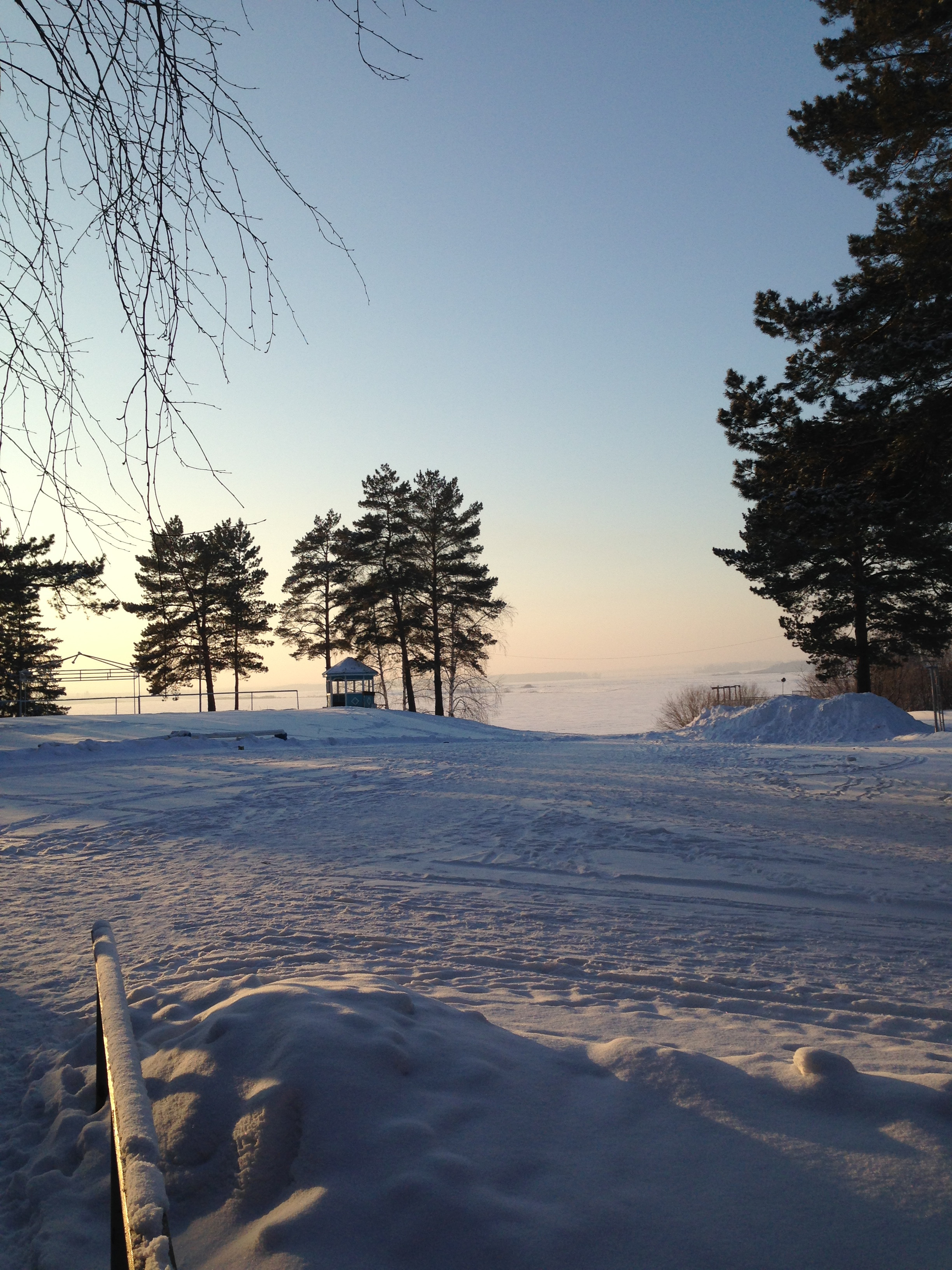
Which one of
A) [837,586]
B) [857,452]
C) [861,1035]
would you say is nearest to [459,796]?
[857,452]

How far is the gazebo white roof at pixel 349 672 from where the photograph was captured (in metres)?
34.7

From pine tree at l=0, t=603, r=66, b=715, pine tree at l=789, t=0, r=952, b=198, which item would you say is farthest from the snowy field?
pine tree at l=0, t=603, r=66, b=715

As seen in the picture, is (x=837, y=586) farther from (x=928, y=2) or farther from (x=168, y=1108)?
(x=168, y=1108)

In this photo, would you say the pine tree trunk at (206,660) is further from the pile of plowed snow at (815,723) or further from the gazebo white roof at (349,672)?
the pile of plowed snow at (815,723)

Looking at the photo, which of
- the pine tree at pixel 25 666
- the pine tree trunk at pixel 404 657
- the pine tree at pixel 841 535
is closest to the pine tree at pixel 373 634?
the pine tree trunk at pixel 404 657

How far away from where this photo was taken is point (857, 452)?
8.88 m

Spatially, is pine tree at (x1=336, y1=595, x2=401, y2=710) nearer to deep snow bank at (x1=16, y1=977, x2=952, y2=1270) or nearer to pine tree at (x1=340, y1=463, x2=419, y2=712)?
pine tree at (x1=340, y1=463, x2=419, y2=712)

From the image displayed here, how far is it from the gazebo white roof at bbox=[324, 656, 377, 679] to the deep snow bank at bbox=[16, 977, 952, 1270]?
32.5 meters

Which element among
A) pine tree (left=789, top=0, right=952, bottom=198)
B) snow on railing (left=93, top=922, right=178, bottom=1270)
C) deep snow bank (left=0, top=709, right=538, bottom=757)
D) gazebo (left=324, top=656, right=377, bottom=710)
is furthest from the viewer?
gazebo (left=324, top=656, right=377, bottom=710)

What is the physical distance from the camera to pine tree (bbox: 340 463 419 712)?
1517 inches

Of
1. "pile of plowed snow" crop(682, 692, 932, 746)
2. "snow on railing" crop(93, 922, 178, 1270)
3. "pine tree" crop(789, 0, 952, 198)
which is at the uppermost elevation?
"pine tree" crop(789, 0, 952, 198)

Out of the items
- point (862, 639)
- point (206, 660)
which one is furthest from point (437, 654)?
point (862, 639)

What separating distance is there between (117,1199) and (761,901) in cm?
480

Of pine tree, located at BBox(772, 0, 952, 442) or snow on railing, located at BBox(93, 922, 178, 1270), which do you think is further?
pine tree, located at BBox(772, 0, 952, 442)
